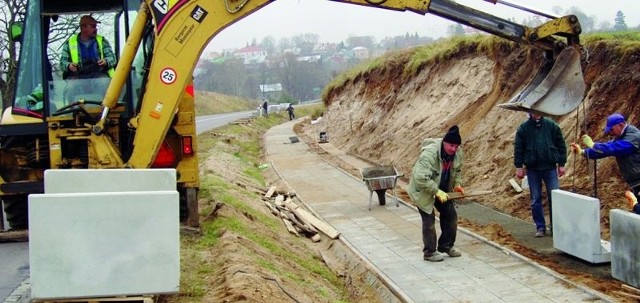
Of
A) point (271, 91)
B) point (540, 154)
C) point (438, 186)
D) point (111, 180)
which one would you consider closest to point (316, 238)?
point (438, 186)

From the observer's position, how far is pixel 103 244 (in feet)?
20.0

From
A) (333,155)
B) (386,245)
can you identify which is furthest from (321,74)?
(386,245)

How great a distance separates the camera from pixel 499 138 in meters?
17.2

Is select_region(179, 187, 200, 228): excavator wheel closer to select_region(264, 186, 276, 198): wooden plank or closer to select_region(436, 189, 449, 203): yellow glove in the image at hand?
select_region(436, 189, 449, 203): yellow glove

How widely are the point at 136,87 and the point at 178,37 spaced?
1.23 meters

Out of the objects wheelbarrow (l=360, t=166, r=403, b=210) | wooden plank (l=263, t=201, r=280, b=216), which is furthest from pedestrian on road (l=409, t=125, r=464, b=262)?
wooden plank (l=263, t=201, r=280, b=216)

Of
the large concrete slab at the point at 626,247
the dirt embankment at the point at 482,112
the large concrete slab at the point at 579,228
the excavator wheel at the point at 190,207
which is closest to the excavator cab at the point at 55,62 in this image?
the excavator wheel at the point at 190,207

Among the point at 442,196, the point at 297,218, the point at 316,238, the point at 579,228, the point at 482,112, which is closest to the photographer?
the point at 579,228

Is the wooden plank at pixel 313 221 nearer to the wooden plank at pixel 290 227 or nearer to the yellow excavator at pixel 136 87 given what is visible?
the wooden plank at pixel 290 227

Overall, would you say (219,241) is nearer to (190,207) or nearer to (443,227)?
(190,207)

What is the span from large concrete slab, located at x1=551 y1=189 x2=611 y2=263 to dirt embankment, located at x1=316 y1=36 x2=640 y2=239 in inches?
51.6

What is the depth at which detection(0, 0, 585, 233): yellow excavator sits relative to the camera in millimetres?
9578

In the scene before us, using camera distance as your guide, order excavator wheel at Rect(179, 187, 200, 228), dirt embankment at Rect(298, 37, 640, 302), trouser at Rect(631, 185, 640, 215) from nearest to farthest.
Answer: trouser at Rect(631, 185, 640, 215) < excavator wheel at Rect(179, 187, 200, 228) < dirt embankment at Rect(298, 37, 640, 302)

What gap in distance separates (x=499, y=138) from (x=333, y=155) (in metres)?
10.9
